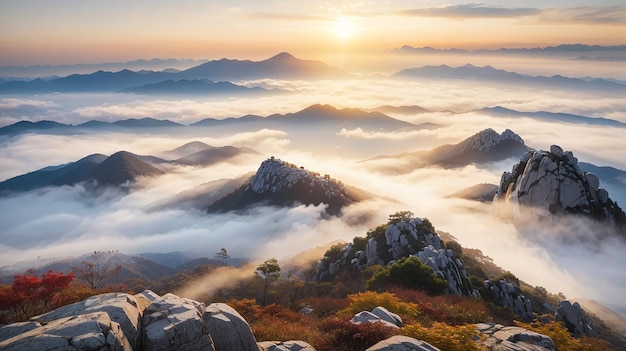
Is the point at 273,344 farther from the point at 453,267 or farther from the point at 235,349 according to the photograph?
the point at 453,267

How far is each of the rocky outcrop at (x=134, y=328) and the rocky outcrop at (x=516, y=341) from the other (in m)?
8.66

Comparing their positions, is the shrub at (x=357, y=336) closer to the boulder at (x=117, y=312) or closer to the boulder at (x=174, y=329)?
the boulder at (x=174, y=329)

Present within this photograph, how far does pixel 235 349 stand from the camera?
1501cm

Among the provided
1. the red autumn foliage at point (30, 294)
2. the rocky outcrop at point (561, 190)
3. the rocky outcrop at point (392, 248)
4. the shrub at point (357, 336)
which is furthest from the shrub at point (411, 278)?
the rocky outcrop at point (561, 190)

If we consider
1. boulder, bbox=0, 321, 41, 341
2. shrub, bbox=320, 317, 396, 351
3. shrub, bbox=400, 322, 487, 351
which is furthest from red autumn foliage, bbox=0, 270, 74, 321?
shrub, bbox=400, 322, 487, 351

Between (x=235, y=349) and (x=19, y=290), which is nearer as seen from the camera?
(x=235, y=349)

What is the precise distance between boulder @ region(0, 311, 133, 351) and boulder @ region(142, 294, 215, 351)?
1.05 metres

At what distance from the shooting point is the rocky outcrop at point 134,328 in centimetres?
1126

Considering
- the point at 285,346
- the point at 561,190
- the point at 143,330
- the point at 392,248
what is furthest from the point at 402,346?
the point at 561,190

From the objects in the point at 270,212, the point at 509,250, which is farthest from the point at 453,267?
the point at 270,212

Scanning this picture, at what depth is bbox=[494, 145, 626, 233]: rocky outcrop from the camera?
100 m

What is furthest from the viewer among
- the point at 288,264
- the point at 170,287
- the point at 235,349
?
the point at 288,264

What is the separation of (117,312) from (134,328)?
33.1 inches

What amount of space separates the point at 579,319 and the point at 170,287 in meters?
77.1
